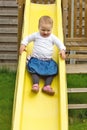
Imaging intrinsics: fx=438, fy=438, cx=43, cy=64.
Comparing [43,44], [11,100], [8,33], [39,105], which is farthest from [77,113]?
[8,33]

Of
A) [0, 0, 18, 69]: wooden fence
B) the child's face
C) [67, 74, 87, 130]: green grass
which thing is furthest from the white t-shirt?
[0, 0, 18, 69]: wooden fence

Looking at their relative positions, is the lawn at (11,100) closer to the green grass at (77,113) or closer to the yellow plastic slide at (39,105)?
the green grass at (77,113)

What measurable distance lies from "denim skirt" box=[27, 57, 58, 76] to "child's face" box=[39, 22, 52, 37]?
1.29 feet

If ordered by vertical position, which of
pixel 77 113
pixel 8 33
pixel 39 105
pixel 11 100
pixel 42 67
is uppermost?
pixel 8 33

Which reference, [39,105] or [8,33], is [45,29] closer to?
[39,105]

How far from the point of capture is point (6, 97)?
783cm

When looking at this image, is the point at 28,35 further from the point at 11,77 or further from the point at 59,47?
the point at 11,77

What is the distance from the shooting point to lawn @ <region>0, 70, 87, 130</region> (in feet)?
21.8

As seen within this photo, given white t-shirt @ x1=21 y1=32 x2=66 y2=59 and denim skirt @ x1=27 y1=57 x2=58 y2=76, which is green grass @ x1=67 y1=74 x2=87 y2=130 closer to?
denim skirt @ x1=27 y1=57 x2=58 y2=76

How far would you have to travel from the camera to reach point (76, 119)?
22.5 ft

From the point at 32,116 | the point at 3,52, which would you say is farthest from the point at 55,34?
the point at 3,52

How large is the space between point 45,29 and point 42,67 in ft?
1.84

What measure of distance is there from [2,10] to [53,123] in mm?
6002

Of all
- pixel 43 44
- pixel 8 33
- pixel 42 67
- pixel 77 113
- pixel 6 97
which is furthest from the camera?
pixel 8 33
